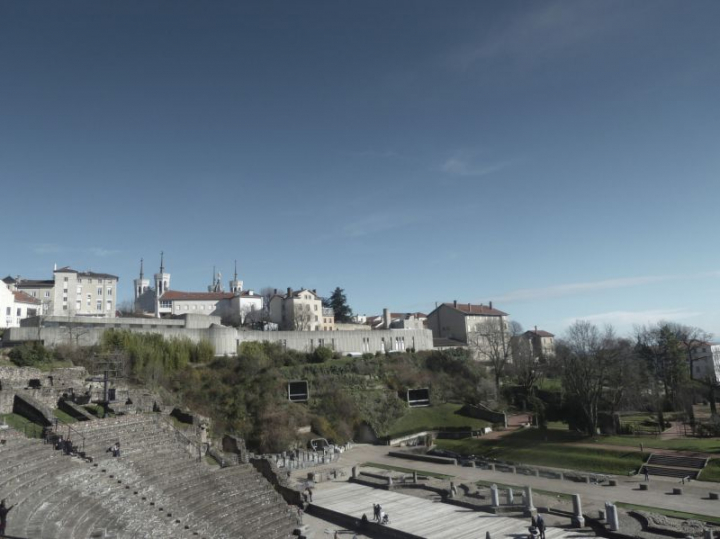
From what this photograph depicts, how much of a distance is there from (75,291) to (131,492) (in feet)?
210

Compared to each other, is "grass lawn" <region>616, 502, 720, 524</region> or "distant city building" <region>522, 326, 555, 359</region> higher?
"distant city building" <region>522, 326, 555, 359</region>

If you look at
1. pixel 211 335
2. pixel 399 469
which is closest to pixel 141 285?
pixel 211 335

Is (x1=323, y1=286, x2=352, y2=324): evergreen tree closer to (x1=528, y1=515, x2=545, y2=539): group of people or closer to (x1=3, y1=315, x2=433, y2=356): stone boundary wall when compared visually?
(x1=3, y1=315, x2=433, y2=356): stone boundary wall

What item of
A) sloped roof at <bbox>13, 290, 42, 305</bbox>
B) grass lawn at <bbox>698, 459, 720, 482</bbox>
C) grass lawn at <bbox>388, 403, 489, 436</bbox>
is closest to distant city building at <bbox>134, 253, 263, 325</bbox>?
sloped roof at <bbox>13, 290, 42, 305</bbox>

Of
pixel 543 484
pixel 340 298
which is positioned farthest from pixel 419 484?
pixel 340 298

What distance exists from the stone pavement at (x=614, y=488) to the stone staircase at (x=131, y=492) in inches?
501

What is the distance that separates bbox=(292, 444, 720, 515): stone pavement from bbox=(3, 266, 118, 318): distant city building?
53.6m

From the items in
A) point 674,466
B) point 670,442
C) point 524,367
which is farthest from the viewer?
point 524,367

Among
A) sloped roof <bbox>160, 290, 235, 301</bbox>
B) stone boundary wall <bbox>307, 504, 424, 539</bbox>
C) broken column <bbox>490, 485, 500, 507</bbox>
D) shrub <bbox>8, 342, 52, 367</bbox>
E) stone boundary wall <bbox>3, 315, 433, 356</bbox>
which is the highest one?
sloped roof <bbox>160, 290, 235, 301</bbox>

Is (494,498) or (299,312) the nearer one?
(494,498)

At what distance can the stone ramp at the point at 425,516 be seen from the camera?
72.5 ft

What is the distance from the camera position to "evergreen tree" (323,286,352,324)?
8869cm

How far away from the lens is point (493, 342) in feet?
223

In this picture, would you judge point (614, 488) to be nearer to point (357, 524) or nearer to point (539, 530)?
point (539, 530)
